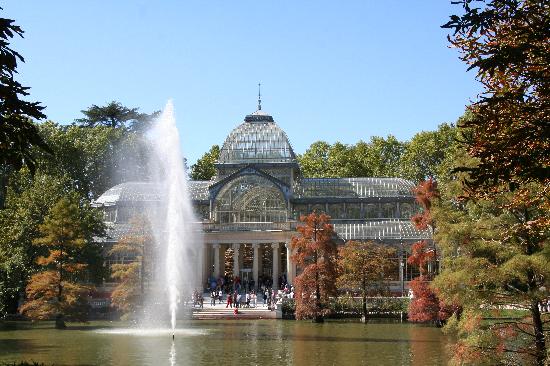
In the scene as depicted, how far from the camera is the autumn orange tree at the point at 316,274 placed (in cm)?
4881

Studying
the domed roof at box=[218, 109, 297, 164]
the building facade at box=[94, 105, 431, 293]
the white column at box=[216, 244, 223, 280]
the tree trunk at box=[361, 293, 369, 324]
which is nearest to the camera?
the tree trunk at box=[361, 293, 369, 324]

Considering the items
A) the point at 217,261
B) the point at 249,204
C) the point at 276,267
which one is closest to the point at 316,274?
the point at 276,267

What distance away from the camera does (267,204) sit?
69.6m

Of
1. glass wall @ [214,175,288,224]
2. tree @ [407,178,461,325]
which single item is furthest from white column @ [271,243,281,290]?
tree @ [407,178,461,325]

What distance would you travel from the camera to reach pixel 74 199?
178 feet

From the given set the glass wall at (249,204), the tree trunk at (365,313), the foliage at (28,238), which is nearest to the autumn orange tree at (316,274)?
the tree trunk at (365,313)

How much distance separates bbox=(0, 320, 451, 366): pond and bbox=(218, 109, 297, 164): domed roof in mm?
28228

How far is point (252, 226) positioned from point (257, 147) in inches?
375

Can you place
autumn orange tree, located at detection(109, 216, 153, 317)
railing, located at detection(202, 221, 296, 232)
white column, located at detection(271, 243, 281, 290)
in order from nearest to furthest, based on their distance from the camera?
autumn orange tree, located at detection(109, 216, 153, 317) < white column, located at detection(271, 243, 281, 290) < railing, located at detection(202, 221, 296, 232)

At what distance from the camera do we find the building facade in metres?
67.1

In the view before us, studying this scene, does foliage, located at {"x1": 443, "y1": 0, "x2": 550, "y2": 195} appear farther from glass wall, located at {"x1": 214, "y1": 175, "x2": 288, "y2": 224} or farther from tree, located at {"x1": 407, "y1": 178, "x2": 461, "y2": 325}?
glass wall, located at {"x1": 214, "y1": 175, "x2": 288, "y2": 224}

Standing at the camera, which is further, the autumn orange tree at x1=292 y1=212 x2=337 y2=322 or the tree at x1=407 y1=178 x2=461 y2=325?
the autumn orange tree at x1=292 y1=212 x2=337 y2=322

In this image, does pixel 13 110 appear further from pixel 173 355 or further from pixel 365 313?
pixel 365 313

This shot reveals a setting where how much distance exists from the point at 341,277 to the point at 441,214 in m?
22.7
